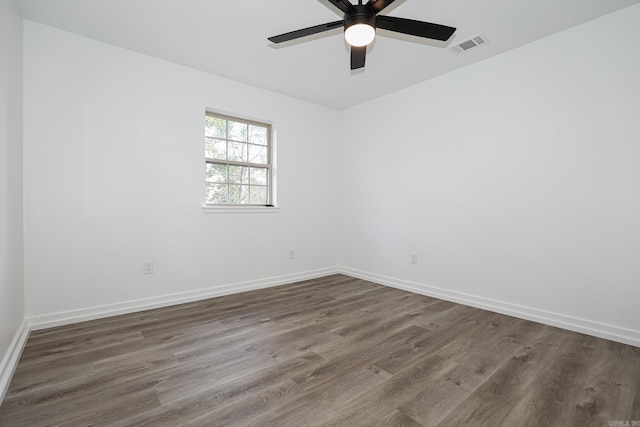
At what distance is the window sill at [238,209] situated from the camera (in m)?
3.33

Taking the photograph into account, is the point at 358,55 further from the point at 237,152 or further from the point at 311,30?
the point at 237,152

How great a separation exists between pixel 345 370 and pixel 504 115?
2.74 m

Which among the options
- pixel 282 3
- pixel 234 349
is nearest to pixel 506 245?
pixel 234 349

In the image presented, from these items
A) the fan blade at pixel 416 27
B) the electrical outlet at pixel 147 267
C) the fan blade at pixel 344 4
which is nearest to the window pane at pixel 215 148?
the electrical outlet at pixel 147 267

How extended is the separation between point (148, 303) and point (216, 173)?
1.56 metres

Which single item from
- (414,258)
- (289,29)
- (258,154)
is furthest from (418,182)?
(289,29)

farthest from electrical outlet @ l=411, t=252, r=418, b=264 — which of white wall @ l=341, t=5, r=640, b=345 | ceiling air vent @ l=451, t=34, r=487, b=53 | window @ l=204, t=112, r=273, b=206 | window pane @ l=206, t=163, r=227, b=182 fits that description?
window pane @ l=206, t=163, r=227, b=182

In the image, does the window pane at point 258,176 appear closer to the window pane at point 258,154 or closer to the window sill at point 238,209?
the window pane at point 258,154

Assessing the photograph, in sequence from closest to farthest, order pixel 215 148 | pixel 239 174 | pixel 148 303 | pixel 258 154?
pixel 148 303, pixel 215 148, pixel 239 174, pixel 258 154

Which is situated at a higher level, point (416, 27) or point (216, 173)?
point (416, 27)

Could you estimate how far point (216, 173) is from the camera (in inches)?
138

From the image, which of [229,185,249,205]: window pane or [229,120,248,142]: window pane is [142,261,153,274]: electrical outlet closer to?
[229,185,249,205]: window pane

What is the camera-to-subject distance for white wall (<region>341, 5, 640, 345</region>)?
90.0 inches

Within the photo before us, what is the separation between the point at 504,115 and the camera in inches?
113
